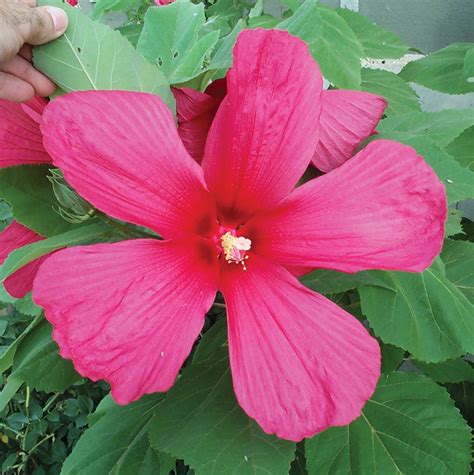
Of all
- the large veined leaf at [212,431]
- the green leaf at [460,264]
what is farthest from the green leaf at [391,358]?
the large veined leaf at [212,431]

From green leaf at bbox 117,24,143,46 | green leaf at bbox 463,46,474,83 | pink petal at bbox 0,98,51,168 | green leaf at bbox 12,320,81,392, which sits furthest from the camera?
green leaf at bbox 117,24,143,46

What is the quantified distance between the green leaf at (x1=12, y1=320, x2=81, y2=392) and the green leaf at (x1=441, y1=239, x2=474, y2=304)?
0.42 m

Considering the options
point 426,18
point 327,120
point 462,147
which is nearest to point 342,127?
point 327,120

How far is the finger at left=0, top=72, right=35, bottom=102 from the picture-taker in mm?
419

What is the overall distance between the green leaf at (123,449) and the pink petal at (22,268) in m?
0.22

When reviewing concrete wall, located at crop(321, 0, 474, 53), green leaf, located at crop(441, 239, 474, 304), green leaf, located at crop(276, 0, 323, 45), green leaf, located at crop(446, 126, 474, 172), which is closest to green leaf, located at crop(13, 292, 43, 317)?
green leaf, located at crop(276, 0, 323, 45)

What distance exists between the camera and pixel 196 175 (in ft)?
1.37

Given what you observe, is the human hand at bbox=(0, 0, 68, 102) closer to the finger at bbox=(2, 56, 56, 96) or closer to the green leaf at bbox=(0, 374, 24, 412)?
the finger at bbox=(2, 56, 56, 96)

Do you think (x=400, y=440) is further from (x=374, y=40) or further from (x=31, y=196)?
(x=374, y=40)

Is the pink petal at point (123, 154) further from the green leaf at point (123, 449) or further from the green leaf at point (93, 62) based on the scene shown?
the green leaf at point (123, 449)

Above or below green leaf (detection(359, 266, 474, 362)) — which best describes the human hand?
above

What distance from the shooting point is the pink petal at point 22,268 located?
19.0 inches

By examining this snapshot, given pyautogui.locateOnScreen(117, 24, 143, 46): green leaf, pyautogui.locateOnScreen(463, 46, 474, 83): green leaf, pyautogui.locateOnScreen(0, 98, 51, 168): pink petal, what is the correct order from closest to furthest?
pyautogui.locateOnScreen(0, 98, 51, 168): pink petal, pyautogui.locateOnScreen(463, 46, 474, 83): green leaf, pyautogui.locateOnScreen(117, 24, 143, 46): green leaf

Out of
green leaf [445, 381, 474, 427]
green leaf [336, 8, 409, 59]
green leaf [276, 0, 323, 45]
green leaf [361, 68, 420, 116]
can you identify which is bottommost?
green leaf [445, 381, 474, 427]
